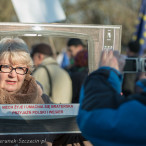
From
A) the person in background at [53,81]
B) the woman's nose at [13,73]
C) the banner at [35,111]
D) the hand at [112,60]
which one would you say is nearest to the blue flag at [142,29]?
the person in background at [53,81]

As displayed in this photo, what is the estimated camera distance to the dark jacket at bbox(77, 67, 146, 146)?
1319mm

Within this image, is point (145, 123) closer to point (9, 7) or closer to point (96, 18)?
point (9, 7)

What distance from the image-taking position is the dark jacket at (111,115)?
1.32 m

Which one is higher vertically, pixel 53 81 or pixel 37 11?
pixel 37 11

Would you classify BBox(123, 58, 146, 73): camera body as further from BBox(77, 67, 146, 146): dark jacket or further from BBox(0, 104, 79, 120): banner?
BBox(77, 67, 146, 146): dark jacket

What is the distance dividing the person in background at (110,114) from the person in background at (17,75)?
2.76 feet

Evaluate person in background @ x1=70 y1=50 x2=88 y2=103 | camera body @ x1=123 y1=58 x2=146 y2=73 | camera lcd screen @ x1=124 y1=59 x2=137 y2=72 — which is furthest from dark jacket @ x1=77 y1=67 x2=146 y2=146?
person in background @ x1=70 y1=50 x2=88 y2=103

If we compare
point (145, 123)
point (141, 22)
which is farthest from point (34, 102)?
point (141, 22)

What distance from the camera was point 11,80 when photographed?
238 centimetres

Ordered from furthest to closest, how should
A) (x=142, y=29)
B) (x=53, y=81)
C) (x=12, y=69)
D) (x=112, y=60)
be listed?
(x=142, y=29)
(x=53, y=81)
(x=12, y=69)
(x=112, y=60)

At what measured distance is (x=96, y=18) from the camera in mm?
27359

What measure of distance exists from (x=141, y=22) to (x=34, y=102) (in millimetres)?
5214

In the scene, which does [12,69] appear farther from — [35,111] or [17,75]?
[35,111]

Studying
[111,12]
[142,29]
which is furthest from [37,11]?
[111,12]
